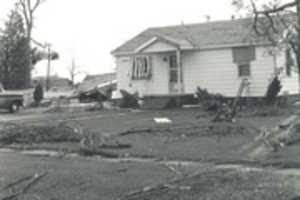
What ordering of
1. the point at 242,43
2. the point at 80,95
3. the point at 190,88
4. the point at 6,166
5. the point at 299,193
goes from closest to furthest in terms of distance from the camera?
the point at 299,193 → the point at 6,166 → the point at 242,43 → the point at 190,88 → the point at 80,95

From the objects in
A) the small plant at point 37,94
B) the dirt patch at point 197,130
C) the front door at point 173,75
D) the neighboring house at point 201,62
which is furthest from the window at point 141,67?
the dirt patch at point 197,130

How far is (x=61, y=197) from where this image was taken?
6.27m

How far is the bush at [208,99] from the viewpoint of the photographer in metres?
19.9

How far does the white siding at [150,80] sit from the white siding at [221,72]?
45.5 inches

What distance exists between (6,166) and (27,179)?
1630mm

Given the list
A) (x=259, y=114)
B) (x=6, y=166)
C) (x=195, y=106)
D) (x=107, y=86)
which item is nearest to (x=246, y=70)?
(x=195, y=106)

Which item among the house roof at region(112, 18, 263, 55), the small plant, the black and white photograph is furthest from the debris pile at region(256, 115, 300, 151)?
the small plant

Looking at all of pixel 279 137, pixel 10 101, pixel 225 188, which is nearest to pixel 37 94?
pixel 10 101

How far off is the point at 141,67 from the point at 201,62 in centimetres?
347

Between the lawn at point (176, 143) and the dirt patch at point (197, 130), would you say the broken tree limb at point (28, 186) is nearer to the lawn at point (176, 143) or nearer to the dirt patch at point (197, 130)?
the lawn at point (176, 143)

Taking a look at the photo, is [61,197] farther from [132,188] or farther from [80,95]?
[80,95]

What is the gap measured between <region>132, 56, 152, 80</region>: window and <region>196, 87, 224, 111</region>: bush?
12.1ft

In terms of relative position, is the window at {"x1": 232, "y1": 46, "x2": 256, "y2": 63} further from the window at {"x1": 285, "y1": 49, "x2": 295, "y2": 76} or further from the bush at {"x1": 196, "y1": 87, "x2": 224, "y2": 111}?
the bush at {"x1": 196, "y1": 87, "x2": 224, "y2": 111}

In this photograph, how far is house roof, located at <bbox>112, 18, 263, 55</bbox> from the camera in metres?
22.7
